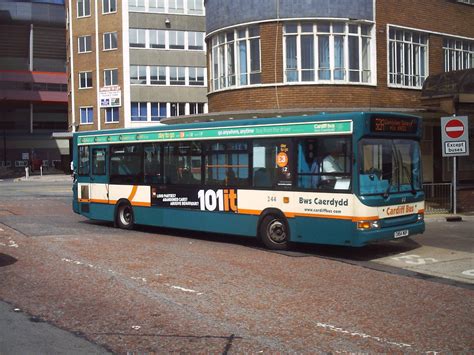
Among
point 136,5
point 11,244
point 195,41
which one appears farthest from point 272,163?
point 195,41

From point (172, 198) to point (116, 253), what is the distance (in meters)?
3.17

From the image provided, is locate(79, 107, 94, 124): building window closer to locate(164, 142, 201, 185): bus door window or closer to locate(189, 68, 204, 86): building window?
locate(189, 68, 204, 86): building window

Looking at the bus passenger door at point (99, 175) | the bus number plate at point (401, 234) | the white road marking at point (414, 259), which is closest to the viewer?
the white road marking at point (414, 259)


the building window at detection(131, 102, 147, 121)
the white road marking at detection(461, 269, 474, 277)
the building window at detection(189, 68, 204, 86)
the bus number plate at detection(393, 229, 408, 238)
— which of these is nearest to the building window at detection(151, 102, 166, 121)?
the building window at detection(131, 102, 147, 121)

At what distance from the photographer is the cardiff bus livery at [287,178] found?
1091cm

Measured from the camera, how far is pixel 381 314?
6926 millimetres

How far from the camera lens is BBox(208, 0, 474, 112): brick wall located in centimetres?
2017

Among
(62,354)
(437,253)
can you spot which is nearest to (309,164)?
(437,253)

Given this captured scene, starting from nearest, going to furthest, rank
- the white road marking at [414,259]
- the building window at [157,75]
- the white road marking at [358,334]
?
the white road marking at [358,334] < the white road marking at [414,259] < the building window at [157,75]

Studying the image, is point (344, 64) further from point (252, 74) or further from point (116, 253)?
point (116, 253)

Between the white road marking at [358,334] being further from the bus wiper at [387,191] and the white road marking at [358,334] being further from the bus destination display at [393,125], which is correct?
the bus destination display at [393,125]

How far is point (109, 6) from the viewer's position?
5372cm

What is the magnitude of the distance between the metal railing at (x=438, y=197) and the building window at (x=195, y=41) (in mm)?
39225

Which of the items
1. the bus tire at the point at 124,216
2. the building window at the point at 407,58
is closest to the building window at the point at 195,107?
the building window at the point at 407,58
